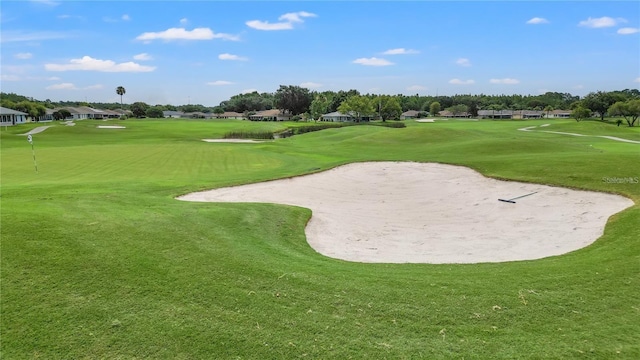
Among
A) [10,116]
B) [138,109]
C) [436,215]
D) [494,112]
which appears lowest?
[436,215]

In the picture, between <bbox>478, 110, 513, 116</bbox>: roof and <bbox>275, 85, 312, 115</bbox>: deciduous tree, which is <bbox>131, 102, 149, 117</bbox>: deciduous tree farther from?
<bbox>478, 110, 513, 116</bbox>: roof

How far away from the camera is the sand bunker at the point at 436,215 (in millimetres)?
13164

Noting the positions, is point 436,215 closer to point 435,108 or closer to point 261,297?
point 261,297

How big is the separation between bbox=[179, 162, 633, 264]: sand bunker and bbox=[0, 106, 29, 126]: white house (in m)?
106

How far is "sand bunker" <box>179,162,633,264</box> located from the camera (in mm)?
13164

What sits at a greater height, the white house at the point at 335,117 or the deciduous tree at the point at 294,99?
the deciduous tree at the point at 294,99

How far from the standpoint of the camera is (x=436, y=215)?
18.1 meters

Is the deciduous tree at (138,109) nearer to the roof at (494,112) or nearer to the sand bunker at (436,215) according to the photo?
the roof at (494,112)

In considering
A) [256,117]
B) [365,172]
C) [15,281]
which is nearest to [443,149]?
[365,172]

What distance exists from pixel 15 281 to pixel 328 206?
13437 millimetres

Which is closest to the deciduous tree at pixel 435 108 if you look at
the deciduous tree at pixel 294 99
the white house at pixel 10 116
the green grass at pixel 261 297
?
the deciduous tree at pixel 294 99

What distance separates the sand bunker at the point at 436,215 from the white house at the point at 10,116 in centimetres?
10570

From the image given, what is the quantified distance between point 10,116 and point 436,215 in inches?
4773

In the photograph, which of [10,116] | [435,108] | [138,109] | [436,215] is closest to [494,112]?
[435,108]
